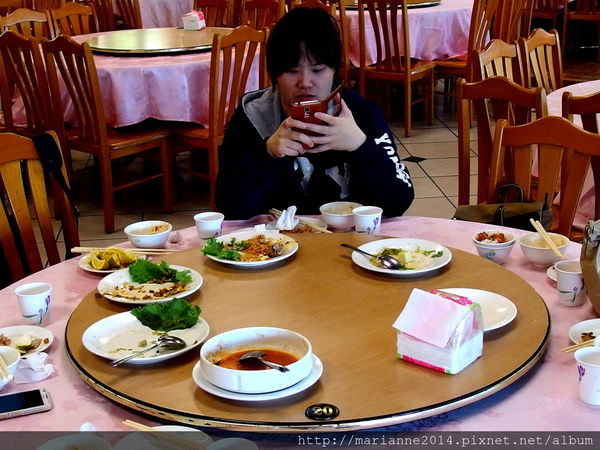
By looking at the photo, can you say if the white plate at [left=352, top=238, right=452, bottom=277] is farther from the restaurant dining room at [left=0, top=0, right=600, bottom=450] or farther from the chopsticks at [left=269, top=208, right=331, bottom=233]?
the chopsticks at [left=269, top=208, right=331, bottom=233]

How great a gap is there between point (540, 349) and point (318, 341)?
14.3 inches

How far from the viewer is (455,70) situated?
5703 mm

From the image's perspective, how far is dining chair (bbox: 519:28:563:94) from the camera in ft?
11.7

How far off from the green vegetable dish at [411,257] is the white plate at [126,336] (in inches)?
18.0

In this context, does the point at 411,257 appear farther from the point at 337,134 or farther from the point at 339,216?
the point at 337,134

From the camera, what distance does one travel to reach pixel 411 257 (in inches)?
64.9

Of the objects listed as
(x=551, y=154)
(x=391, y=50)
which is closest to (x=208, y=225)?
(x=551, y=154)

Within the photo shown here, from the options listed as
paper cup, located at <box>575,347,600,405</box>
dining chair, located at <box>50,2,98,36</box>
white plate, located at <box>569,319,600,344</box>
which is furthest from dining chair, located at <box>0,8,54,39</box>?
paper cup, located at <box>575,347,600,405</box>

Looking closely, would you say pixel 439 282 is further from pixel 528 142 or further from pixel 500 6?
pixel 500 6

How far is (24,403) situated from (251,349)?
356 millimetres

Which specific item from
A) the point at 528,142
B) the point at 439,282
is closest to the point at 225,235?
the point at 439,282

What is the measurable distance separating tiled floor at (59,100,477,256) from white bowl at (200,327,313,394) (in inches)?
112

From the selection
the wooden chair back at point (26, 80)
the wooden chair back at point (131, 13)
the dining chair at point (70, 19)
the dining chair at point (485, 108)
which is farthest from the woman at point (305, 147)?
the wooden chair back at point (131, 13)

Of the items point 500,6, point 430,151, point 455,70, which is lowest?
point 430,151
